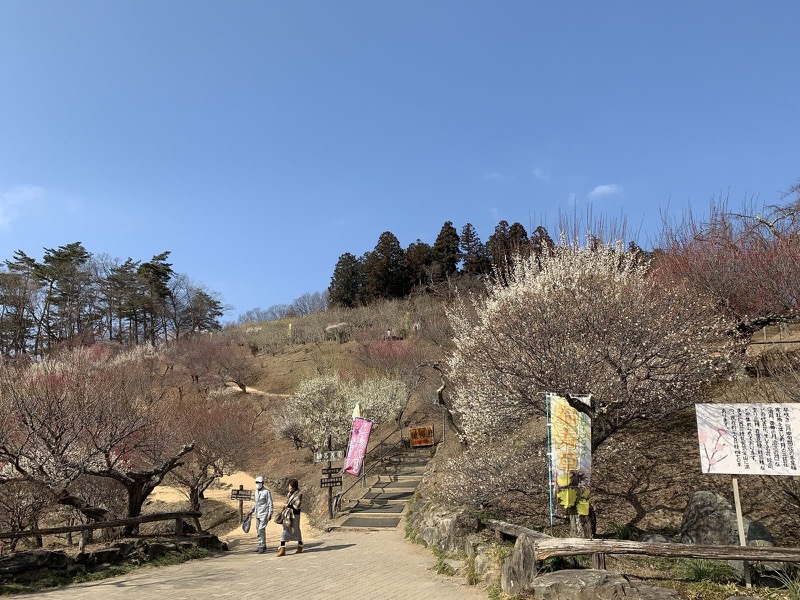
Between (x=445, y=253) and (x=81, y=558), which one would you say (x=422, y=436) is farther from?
(x=445, y=253)

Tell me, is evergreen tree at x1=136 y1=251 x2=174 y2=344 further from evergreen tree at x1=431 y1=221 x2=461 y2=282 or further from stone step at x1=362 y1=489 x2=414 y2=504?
stone step at x1=362 y1=489 x2=414 y2=504

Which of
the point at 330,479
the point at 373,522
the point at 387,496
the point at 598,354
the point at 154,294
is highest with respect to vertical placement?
the point at 154,294

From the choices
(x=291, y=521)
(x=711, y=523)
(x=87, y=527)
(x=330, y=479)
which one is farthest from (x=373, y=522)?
(x=711, y=523)

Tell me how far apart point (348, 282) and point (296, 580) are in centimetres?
5213

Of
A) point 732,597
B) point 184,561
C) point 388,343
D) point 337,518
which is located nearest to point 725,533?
point 732,597

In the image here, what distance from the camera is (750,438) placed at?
6.43 m

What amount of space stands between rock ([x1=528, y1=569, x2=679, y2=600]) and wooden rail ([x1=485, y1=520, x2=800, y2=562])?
315mm

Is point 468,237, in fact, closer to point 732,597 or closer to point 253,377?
point 253,377

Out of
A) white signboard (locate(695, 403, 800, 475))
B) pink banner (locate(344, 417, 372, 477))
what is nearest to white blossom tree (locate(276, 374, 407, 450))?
pink banner (locate(344, 417, 372, 477))

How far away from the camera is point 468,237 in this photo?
48.6 m

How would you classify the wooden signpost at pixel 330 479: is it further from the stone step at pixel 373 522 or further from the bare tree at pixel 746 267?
the bare tree at pixel 746 267

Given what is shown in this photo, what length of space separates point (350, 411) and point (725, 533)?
20.4 m

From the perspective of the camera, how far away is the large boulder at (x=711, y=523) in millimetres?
7043

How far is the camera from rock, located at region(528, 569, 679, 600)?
5168 millimetres
